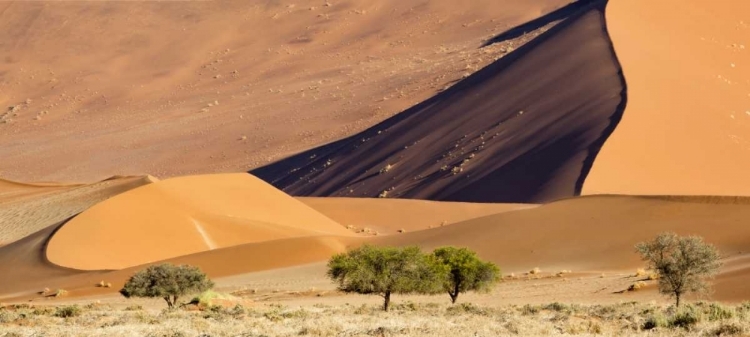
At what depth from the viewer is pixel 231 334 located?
16.6m

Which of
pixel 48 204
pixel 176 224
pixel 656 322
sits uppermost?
pixel 48 204

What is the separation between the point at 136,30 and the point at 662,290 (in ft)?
303

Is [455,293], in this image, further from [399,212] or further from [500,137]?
[500,137]

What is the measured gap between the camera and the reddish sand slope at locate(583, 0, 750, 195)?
43375 millimetres

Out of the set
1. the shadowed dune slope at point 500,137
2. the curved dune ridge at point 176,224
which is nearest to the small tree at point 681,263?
the curved dune ridge at point 176,224

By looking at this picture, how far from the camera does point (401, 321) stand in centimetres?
1811

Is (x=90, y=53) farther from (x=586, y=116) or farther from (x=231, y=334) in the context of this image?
(x=231, y=334)

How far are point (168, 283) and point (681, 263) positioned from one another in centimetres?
1139

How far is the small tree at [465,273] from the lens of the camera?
26438 mm

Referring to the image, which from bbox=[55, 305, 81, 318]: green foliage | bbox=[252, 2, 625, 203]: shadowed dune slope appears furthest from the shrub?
bbox=[252, 2, 625, 203]: shadowed dune slope

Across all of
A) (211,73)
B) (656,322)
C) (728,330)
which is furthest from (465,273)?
(211,73)

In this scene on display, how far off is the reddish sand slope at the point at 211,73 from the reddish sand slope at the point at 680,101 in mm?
17301

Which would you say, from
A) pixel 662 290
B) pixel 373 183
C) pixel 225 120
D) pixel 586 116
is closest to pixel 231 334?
pixel 662 290

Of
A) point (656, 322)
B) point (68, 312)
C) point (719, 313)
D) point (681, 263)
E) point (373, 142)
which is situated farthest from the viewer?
point (373, 142)
